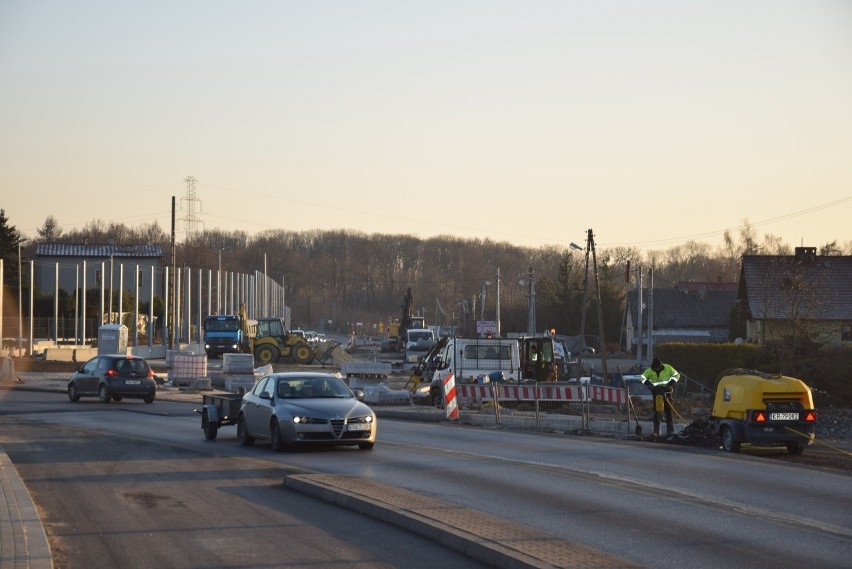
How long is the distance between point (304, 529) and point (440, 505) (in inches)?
72.6

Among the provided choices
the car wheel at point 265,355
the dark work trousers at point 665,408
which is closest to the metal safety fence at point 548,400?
the dark work trousers at point 665,408

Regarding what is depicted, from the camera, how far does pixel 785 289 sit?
5453 cm

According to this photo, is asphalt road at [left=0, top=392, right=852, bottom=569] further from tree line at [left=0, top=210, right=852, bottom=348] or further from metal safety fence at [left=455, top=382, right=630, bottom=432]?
tree line at [left=0, top=210, right=852, bottom=348]

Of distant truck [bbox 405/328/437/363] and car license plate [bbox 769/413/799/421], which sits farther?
distant truck [bbox 405/328/437/363]

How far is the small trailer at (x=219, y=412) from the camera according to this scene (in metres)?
22.8

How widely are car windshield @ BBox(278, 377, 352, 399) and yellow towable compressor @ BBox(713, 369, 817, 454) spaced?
7272 mm

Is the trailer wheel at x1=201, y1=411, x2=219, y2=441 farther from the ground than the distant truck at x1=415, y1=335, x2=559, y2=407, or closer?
closer

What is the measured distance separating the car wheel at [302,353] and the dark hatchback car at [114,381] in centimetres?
2956

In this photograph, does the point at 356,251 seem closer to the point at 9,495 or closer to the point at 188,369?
the point at 188,369

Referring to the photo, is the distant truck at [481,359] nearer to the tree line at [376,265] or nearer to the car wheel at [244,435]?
the car wheel at [244,435]

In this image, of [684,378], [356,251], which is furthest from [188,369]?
[356,251]

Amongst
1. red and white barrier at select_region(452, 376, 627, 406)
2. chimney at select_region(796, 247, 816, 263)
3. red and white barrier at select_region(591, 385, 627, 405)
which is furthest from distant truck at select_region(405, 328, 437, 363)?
red and white barrier at select_region(591, 385, 627, 405)

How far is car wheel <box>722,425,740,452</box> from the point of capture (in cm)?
2089

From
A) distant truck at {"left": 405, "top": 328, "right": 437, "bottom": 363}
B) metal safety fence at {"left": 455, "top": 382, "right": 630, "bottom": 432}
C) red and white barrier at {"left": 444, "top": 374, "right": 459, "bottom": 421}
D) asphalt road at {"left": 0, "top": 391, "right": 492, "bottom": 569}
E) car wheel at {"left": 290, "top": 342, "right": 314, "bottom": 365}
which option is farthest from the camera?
distant truck at {"left": 405, "top": 328, "right": 437, "bottom": 363}
